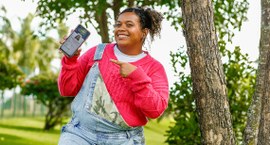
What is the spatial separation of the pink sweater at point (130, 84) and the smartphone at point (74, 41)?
0.06 meters

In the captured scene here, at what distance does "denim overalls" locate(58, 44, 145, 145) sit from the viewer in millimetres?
3820

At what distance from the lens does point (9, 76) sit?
690 inches

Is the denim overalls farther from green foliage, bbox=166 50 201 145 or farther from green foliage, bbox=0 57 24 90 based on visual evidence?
green foliage, bbox=0 57 24 90

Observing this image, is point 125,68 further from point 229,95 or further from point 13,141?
point 13,141

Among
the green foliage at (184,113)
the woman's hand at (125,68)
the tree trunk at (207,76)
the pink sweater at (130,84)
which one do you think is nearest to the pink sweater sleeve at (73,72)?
the pink sweater at (130,84)

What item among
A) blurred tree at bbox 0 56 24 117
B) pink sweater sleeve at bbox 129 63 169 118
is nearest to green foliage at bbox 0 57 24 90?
blurred tree at bbox 0 56 24 117

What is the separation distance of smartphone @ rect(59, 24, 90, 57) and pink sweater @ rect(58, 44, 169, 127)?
57 millimetres

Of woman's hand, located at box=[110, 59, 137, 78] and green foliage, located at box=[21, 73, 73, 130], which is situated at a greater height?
woman's hand, located at box=[110, 59, 137, 78]

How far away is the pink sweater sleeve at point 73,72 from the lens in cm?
390

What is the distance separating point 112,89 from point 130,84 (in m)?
0.22

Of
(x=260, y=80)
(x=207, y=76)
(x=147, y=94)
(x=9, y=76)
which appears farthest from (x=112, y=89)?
(x=9, y=76)

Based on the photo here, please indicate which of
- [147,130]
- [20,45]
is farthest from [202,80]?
[20,45]

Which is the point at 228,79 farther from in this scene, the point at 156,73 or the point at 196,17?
the point at 156,73

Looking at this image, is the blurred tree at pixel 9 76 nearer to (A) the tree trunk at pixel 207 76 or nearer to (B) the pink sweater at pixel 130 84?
(A) the tree trunk at pixel 207 76
